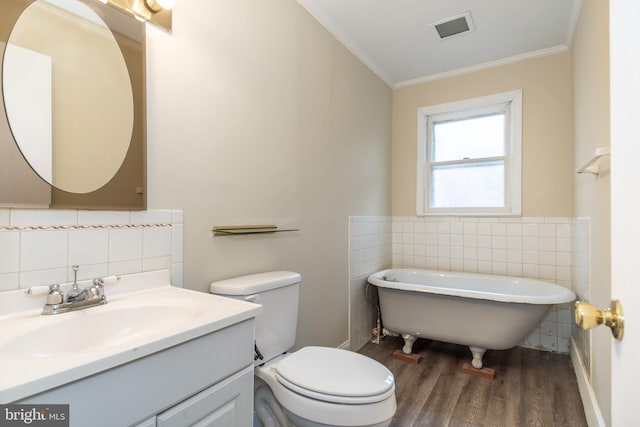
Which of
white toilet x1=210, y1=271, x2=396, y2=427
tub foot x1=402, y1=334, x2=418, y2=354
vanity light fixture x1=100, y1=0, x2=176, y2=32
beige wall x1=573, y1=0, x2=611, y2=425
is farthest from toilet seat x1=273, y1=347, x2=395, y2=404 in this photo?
vanity light fixture x1=100, y1=0, x2=176, y2=32

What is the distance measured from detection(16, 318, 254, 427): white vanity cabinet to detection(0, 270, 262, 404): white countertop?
0.03 m

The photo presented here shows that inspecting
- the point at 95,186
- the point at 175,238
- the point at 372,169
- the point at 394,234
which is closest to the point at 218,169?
the point at 175,238

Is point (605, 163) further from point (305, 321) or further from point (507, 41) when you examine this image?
point (305, 321)

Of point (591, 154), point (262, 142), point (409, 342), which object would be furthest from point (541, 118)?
point (262, 142)

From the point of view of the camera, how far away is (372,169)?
2.97 meters

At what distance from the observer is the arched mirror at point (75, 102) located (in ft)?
3.19

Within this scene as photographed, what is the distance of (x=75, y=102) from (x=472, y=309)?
246 cm

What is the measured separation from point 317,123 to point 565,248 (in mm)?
2234

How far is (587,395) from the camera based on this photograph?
1.81 m

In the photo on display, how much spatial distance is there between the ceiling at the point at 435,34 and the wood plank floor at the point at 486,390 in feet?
8.14

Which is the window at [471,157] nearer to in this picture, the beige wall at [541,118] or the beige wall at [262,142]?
the beige wall at [541,118]

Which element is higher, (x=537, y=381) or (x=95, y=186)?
(x=95, y=186)

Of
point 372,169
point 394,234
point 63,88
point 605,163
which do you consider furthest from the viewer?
point 394,234

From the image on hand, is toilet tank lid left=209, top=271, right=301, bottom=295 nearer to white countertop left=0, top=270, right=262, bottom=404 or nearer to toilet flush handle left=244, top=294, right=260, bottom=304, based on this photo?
toilet flush handle left=244, top=294, right=260, bottom=304
